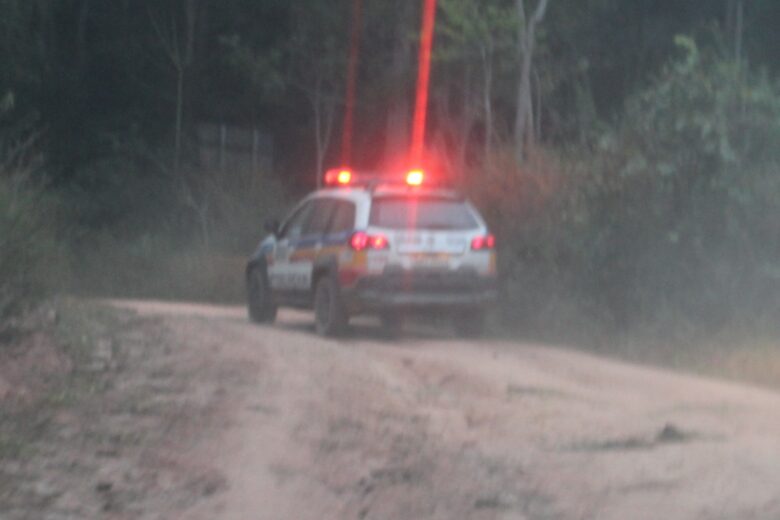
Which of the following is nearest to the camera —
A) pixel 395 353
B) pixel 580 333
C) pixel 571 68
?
pixel 395 353

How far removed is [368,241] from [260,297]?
2.94 metres

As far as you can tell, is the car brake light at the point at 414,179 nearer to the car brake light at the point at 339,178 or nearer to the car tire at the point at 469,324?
the car brake light at the point at 339,178

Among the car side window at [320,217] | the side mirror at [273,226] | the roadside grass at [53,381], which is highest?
the car side window at [320,217]

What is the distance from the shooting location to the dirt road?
8.08 metres

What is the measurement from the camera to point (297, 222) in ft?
55.2

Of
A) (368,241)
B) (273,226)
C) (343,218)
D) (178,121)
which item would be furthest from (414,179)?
(178,121)

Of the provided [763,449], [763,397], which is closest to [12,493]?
[763,449]

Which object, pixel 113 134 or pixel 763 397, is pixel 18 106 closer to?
pixel 113 134

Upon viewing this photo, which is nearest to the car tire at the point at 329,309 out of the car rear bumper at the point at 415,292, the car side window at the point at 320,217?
the car rear bumper at the point at 415,292

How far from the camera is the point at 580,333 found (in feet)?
52.4

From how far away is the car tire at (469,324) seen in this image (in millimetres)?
15672

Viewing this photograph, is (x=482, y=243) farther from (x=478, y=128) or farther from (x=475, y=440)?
(x=478, y=128)

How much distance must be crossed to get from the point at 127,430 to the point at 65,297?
6998mm

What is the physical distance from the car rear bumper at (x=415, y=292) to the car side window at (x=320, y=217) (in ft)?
3.90
